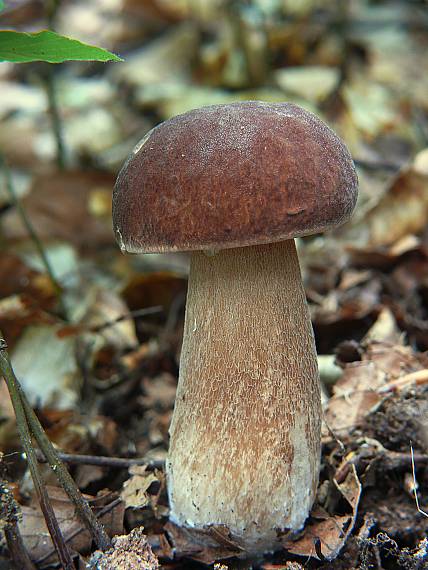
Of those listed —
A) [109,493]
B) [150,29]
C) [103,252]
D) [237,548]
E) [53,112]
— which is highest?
[150,29]

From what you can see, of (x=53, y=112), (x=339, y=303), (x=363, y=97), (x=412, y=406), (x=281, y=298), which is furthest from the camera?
(x=363, y=97)

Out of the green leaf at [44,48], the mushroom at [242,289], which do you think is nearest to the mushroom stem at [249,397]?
the mushroom at [242,289]

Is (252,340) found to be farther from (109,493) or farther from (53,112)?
(53,112)

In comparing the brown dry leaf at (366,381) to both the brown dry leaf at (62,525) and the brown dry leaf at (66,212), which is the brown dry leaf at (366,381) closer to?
the brown dry leaf at (62,525)

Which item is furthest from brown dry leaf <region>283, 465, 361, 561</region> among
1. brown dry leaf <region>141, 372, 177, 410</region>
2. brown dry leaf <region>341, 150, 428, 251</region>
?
brown dry leaf <region>341, 150, 428, 251</region>

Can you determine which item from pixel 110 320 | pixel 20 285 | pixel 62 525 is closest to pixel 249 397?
pixel 62 525

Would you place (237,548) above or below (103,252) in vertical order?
below

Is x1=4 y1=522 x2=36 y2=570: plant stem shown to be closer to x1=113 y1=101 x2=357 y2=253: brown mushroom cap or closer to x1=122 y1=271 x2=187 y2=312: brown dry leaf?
x1=113 y1=101 x2=357 y2=253: brown mushroom cap

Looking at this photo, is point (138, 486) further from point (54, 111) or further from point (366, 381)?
point (54, 111)

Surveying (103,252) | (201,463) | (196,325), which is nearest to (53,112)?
(103,252)
